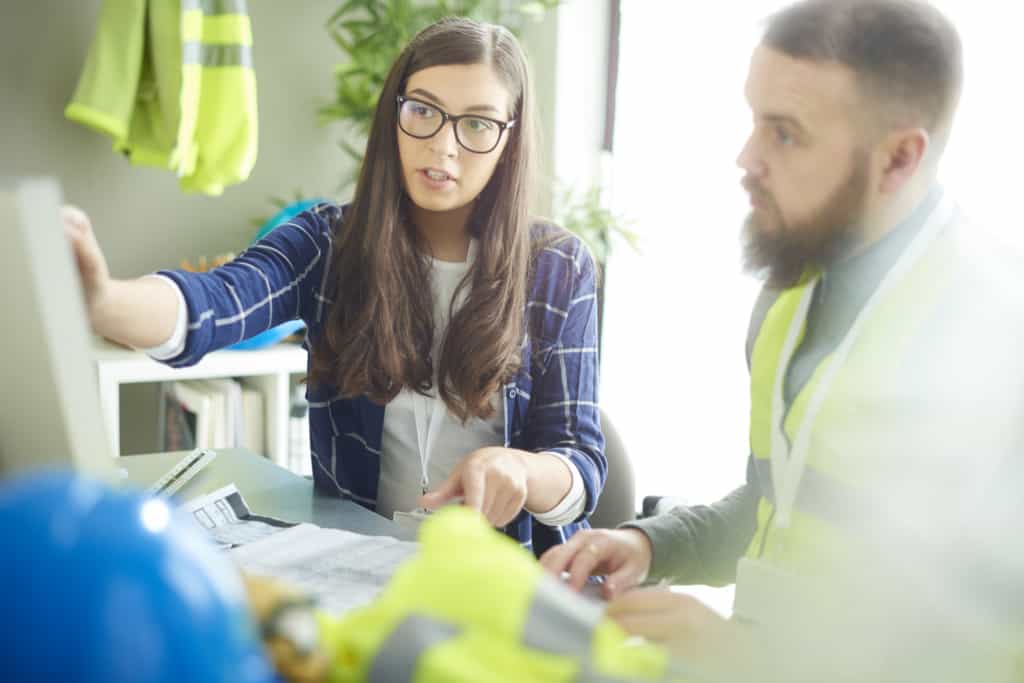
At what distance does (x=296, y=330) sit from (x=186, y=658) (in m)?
2.57

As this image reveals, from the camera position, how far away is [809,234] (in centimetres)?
98

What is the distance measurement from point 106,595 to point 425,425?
3.75 feet

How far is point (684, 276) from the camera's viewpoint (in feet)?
10.7

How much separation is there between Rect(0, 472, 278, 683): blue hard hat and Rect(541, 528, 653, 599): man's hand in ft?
1.91

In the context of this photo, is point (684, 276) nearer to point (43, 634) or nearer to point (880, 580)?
point (880, 580)

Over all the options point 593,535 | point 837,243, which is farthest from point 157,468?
point 837,243

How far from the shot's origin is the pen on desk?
139 cm

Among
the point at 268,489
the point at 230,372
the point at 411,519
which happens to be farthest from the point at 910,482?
the point at 230,372

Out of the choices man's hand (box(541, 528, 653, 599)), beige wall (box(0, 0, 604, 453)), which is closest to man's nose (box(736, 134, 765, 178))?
man's hand (box(541, 528, 653, 599))

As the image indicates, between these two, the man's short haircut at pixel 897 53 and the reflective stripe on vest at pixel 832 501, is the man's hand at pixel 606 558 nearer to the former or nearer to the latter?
the reflective stripe on vest at pixel 832 501

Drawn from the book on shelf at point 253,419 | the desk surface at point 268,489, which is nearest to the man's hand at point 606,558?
the desk surface at point 268,489

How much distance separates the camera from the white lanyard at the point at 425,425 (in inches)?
61.7

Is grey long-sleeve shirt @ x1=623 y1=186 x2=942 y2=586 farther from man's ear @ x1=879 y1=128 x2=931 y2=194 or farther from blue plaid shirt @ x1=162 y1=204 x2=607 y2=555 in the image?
blue plaid shirt @ x1=162 y1=204 x2=607 y2=555

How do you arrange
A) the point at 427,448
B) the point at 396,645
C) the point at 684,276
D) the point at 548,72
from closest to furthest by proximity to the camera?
1. the point at 396,645
2. the point at 427,448
3. the point at 684,276
4. the point at 548,72
